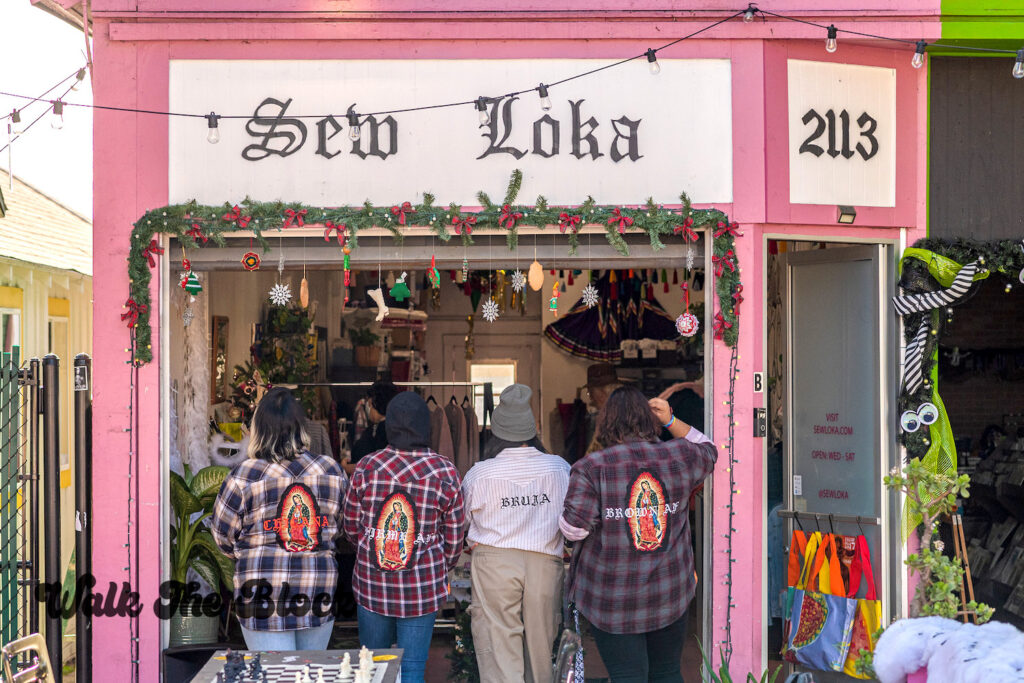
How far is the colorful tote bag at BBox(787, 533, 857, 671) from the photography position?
5.70 metres

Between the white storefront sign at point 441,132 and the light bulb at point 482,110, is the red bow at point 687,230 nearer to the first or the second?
the white storefront sign at point 441,132

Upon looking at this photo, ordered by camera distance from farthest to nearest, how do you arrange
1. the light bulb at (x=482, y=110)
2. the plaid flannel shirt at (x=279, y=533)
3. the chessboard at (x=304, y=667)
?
the light bulb at (x=482, y=110) → the plaid flannel shirt at (x=279, y=533) → the chessboard at (x=304, y=667)

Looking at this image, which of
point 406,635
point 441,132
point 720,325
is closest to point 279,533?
point 406,635

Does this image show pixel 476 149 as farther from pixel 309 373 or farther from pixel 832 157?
pixel 309 373

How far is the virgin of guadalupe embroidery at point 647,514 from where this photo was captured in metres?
4.87

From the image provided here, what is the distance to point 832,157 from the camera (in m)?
5.83

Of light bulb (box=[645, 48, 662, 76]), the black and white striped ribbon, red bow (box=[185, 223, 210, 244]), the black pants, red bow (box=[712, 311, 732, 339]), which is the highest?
light bulb (box=[645, 48, 662, 76])

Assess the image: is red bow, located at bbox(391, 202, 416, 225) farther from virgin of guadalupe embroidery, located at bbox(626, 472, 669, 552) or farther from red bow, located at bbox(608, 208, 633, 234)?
virgin of guadalupe embroidery, located at bbox(626, 472, 669, 552)

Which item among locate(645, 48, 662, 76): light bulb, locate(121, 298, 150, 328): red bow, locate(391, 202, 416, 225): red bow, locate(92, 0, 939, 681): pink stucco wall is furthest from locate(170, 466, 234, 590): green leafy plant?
locate(645, 48, 662, 76): light bulb

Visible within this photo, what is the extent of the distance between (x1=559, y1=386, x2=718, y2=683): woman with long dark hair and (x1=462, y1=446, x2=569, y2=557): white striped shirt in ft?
0.97

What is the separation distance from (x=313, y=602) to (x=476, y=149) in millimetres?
2620

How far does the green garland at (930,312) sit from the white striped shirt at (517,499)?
81.7 inches

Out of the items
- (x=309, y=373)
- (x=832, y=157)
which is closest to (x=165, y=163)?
(x=309, y=373)

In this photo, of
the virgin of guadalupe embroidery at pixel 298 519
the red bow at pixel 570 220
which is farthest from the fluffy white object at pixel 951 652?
the red bow at pixel 570 220
